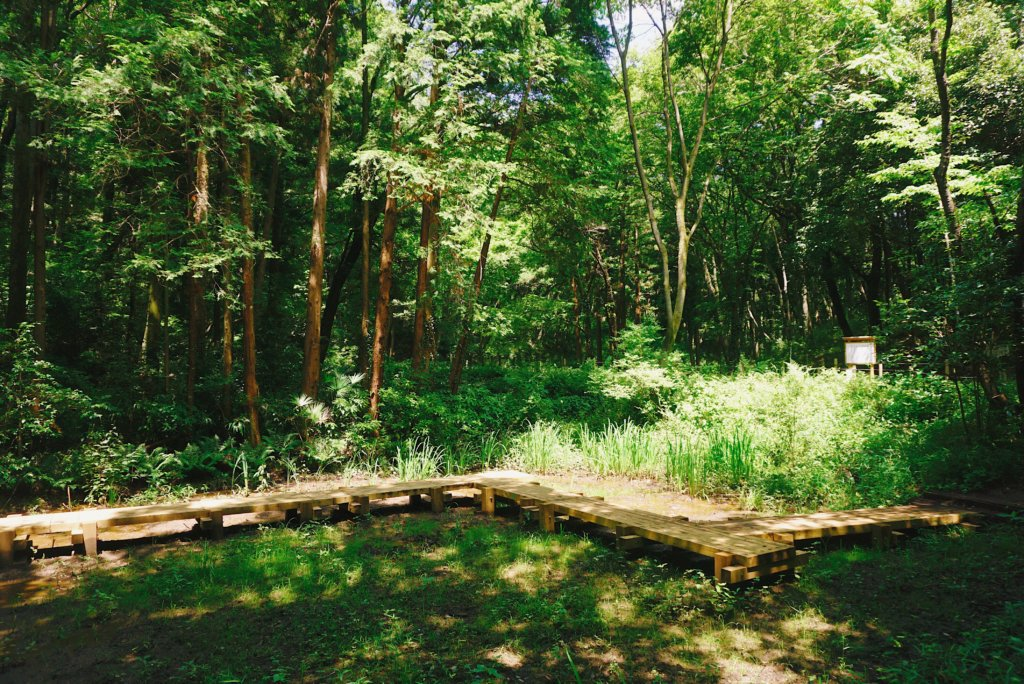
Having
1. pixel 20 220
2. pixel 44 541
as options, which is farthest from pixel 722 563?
pixel 20 220

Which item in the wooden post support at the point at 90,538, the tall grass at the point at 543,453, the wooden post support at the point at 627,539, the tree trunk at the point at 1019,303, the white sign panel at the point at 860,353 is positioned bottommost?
the tall grass at the point at 543,453

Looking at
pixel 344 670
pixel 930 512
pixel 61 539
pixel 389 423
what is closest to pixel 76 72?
pixel 61 539

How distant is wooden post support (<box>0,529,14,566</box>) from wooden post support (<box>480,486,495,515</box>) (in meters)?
4.78

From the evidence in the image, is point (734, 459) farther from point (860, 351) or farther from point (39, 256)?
point (39, 256)

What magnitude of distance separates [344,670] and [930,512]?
563 cm

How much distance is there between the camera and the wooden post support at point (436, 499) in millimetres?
7160

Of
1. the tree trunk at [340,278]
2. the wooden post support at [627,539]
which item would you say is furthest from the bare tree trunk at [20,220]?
the wooden post support at [627,539]

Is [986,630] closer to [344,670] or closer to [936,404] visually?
[344,670]

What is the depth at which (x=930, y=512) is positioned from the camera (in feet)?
18.1

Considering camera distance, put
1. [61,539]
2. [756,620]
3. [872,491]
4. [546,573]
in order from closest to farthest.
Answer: [756,620] → [546,573] → [61,539] → [872,491]

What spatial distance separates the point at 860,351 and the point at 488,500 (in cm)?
826

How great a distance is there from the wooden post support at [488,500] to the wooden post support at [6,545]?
188 inches

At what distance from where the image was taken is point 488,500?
23.5ft

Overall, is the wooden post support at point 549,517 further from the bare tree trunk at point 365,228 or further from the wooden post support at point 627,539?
the bare tree trunk at point 365,228
